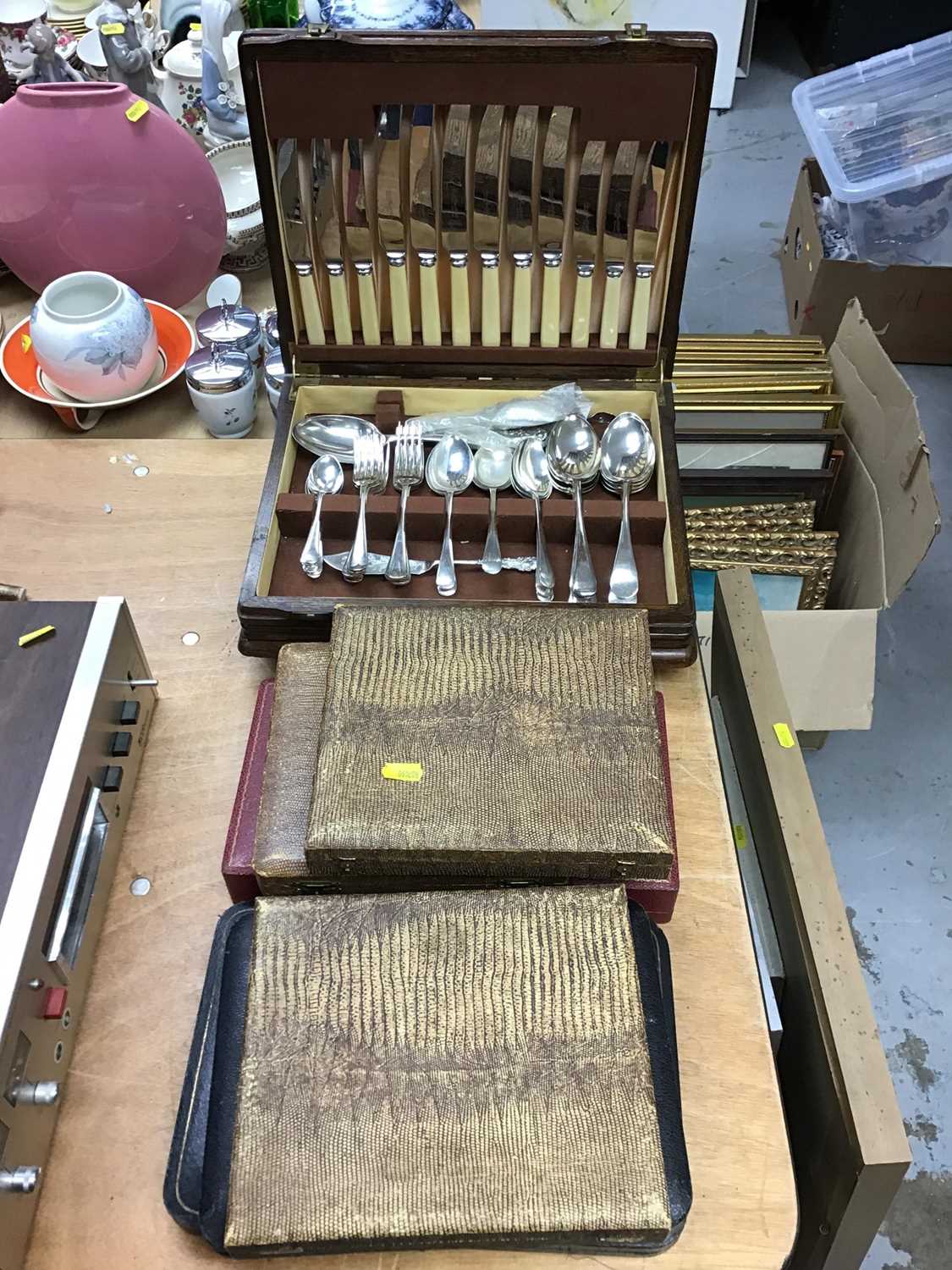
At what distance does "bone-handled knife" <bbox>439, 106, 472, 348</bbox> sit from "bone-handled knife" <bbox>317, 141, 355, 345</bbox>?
0.33 ft

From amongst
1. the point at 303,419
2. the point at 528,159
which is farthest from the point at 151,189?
the point at 528,159

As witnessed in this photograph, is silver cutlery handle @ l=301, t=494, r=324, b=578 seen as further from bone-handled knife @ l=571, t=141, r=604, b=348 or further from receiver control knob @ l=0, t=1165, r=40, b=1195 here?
receiver control knob @ l=0, t=1165, r=40, b=1195

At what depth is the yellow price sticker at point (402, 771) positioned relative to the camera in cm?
69

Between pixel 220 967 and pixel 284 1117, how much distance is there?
0.13 meters

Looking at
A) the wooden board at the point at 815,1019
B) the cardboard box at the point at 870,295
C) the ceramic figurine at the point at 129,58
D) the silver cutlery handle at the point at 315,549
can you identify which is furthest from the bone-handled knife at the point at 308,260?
the cardboard box at the point at 870,295

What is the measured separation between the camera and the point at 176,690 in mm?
925

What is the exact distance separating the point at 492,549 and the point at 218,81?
87cm

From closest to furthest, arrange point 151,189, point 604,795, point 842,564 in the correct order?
point 604,795 < point 151,189 < point 842,564

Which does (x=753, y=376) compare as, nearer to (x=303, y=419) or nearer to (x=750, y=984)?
(x=303, y=419)

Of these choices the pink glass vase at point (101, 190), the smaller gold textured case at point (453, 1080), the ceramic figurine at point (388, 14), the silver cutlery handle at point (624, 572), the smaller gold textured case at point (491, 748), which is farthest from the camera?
the ceramic figurine at point (388, 14)

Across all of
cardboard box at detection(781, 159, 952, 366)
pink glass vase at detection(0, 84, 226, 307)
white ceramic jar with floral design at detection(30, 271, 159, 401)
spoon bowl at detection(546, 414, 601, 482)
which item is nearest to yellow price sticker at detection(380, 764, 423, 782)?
spoon bowl at detection(546, 414, 601, 482)

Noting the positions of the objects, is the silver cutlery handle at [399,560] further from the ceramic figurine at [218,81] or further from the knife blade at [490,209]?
the ceramic figurine at [218,81]

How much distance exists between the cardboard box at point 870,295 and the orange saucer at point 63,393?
4.41 ft

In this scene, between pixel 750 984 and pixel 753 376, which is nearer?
pixel 750 984
